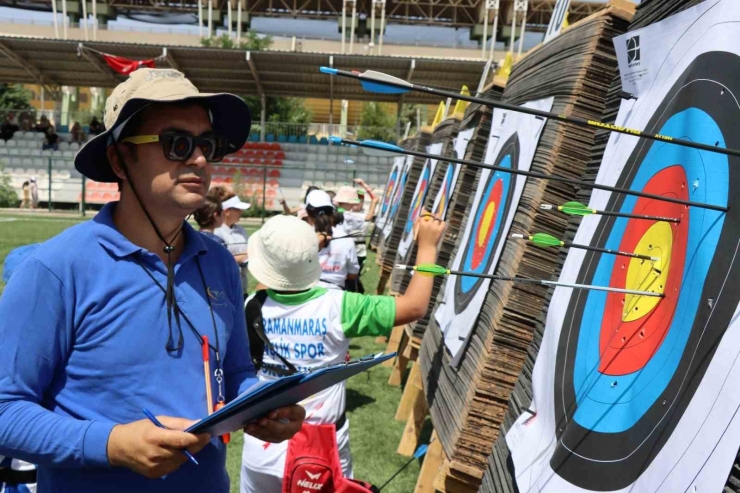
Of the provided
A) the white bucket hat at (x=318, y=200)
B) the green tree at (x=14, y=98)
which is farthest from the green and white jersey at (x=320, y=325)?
the green tree at (x=14, y=98)

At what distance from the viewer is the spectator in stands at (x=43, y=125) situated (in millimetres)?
23188

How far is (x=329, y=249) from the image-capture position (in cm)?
466

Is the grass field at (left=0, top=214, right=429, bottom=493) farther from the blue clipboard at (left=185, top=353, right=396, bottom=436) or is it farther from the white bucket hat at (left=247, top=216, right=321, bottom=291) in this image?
the blue clipboard at (left=185, top=353, right=396, bottom=436)

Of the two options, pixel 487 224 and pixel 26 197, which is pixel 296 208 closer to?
pixel 487 224

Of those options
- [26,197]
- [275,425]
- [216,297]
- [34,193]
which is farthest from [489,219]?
[26,197]

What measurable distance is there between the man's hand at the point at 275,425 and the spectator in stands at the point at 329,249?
2.98 m

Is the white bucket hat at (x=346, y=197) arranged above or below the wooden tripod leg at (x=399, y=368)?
above

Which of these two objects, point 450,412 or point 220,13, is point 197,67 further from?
point 450,412

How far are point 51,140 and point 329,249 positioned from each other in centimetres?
2108

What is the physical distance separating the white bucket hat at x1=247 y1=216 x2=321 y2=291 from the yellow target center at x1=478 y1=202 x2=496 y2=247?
828 mm

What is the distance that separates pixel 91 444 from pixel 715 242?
46.5 inches

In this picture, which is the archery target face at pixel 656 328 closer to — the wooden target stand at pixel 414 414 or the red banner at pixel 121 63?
the wooden target stand at pixel 414 414

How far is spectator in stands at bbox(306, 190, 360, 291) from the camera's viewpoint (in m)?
4.43

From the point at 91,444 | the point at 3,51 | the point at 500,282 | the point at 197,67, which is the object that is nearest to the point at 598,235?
the point at 500,282
